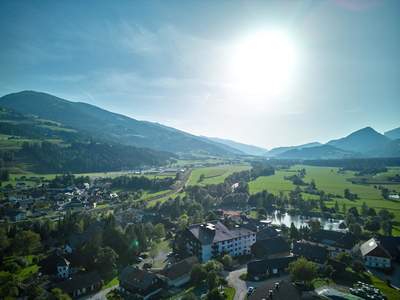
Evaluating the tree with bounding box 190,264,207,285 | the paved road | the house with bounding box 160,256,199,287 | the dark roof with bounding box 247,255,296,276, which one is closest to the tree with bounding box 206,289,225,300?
the tree with bounding box 190,264,207,285

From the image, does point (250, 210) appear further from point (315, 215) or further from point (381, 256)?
point (381, 256)

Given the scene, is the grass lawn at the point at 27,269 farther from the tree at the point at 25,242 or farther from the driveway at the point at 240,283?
the driveway at the point at 240,283

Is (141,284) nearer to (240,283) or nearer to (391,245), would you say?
(240,283)

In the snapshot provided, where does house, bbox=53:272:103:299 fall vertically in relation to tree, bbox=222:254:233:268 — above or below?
below

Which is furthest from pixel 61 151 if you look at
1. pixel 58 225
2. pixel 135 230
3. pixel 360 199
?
pixel 360 199

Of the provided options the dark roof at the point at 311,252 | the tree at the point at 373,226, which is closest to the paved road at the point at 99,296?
the dark roof at the point at 311,252

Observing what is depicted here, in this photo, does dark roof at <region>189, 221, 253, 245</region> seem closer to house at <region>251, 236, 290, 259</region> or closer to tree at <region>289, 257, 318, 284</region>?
house at <region>251, 236, 290, 259</region>
